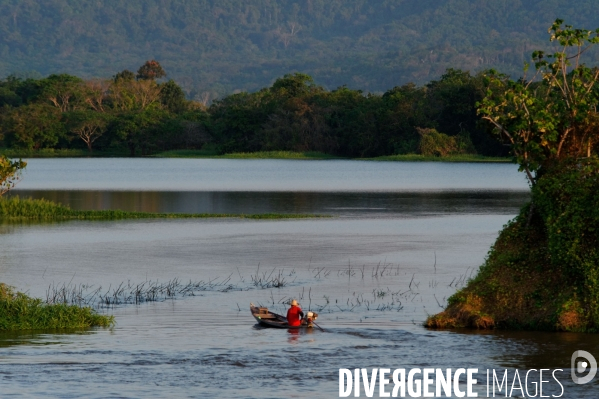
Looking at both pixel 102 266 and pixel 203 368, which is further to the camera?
pixel 102 266

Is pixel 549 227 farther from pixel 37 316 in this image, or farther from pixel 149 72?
pixel 149 72

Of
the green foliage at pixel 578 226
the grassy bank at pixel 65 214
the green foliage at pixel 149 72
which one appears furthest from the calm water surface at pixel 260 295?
the green foliage at pixel 149 72

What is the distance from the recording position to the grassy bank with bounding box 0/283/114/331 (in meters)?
18.9

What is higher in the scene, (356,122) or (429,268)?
(356,122)

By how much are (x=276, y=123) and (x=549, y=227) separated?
111285 millimetres

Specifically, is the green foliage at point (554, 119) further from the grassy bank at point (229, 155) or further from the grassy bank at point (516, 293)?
the grassy bank at point (229, 155)

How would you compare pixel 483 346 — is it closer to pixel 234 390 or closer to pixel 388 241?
pixel 234 390

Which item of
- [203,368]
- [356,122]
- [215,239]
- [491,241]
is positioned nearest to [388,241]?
[491,241]

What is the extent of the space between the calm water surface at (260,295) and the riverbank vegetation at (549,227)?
58 centimetres

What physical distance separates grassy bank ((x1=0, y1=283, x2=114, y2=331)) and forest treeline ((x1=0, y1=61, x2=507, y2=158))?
95245 millimetres

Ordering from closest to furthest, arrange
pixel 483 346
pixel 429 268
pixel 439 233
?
pixel 483 346 < pixel 429 268 < pixel 439 233

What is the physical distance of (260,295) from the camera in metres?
23.3

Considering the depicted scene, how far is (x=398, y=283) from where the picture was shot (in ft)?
82.1

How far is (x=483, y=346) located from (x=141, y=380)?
5.82m
